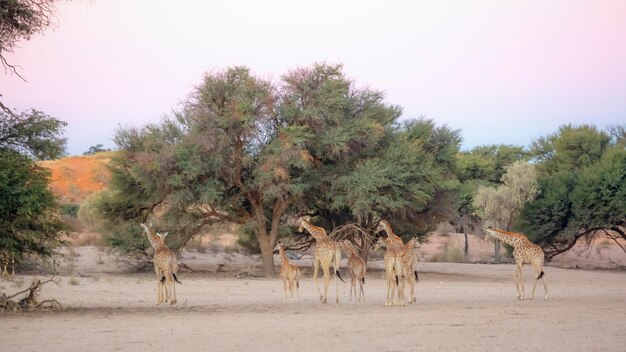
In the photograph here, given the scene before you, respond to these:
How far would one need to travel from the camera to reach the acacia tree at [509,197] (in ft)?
137

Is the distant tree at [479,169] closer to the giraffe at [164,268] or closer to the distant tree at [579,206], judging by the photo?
the distant tree at [579,206]

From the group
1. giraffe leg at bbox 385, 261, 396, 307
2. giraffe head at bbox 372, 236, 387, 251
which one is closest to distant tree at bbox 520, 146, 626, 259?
giraffe head at bbox 372, 236, 387, 251

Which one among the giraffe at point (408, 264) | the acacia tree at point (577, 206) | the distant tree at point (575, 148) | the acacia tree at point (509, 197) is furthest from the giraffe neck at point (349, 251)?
the distant tree at point (575, 148)

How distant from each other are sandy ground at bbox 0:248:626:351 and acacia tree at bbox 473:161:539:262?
46.0ft

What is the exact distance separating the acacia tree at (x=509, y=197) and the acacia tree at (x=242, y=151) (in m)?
10.2

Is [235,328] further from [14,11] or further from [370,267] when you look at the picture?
[370,267]

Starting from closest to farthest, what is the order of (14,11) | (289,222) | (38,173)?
(14,11) → (38,173) → (289,222)

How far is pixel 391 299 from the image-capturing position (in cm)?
2100

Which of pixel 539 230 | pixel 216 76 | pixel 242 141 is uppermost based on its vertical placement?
pixel 216 76

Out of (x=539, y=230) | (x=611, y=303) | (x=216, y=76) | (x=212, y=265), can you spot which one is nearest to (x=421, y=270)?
(x=539, y=230)

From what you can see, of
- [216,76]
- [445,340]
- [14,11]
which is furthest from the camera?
[216,76]

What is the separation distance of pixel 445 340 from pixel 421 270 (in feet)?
81.6

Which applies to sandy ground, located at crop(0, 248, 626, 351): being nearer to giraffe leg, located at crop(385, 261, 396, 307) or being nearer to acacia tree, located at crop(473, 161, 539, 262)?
giraffe leg, located at crop(385, 261, 396, 307)

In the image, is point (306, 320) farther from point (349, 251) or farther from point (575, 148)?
point (575, 148)
